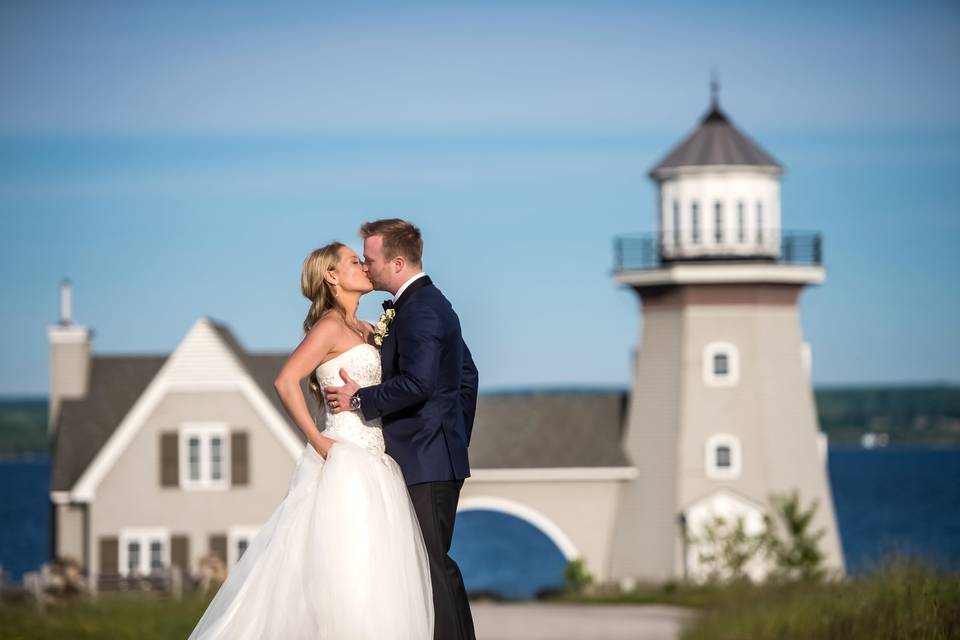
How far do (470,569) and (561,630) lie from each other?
251 ft

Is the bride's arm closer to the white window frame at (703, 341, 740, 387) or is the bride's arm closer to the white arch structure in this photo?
the white window frame at (703, 341, 740, 387)

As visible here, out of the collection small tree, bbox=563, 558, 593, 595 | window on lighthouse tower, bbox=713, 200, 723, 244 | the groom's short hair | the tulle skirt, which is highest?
window on lighthouse tower, bbox=713, 200, 723, 244

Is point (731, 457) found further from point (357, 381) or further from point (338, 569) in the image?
point (338, 569)

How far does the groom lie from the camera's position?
387 inches

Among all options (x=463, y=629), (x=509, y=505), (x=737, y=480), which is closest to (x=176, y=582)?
(x=509, y=505)

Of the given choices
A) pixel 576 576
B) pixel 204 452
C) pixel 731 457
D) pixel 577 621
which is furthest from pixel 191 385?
pixel 577 621

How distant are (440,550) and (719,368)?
100ft

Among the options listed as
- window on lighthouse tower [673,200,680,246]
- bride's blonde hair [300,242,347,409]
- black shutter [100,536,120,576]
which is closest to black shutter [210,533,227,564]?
black shutter [100,536,120,576]

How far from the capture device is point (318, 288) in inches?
401

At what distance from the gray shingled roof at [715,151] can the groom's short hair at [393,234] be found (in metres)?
30.9

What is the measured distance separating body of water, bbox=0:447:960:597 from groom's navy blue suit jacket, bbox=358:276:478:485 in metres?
49.1

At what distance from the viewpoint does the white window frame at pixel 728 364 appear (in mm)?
39969

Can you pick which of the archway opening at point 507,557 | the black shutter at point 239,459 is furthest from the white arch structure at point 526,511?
the archway opening at point 507,557

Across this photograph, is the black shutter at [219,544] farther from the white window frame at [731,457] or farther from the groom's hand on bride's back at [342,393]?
the groom's hand on bride's back at [342,393]
